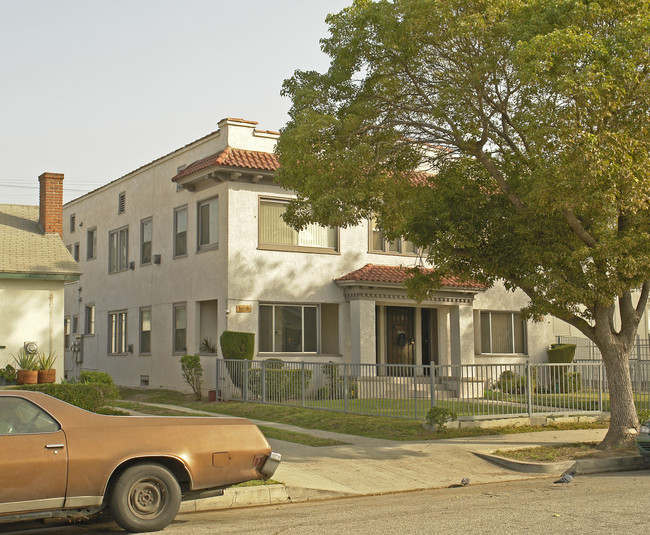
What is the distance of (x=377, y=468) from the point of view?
1230 centimetres

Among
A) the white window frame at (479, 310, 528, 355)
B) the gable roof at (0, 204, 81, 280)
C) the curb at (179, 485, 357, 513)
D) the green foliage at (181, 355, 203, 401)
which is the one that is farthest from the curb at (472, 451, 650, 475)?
the white window frame at (479, 310, 528, 355)

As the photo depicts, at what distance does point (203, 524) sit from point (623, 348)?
8903 mm

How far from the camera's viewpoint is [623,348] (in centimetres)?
1427

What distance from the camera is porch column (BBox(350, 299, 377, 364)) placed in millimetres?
23906

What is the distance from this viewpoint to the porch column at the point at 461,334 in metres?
26.1

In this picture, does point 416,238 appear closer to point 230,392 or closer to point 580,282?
point 580,282

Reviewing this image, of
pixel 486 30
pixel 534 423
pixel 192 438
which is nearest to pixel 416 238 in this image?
pixel 486 30

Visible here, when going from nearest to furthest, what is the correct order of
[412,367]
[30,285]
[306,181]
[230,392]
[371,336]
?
1. [306,181]
2. [412,367]
3. [30,285]
4. [230,392]
5. [371,336]

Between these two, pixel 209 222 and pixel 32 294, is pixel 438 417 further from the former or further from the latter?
pixel 209 222

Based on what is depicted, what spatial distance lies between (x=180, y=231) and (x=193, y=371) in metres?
4.98

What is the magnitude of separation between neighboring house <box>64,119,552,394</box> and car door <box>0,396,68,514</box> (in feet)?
49.7

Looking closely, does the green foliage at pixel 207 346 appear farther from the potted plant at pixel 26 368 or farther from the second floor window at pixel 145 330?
the potted plant at pixel 26 368

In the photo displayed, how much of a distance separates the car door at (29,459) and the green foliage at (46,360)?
35.9 feet

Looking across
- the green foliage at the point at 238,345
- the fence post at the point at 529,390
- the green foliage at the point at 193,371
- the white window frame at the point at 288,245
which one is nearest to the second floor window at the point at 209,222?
the white window frame at the point at 288,245
